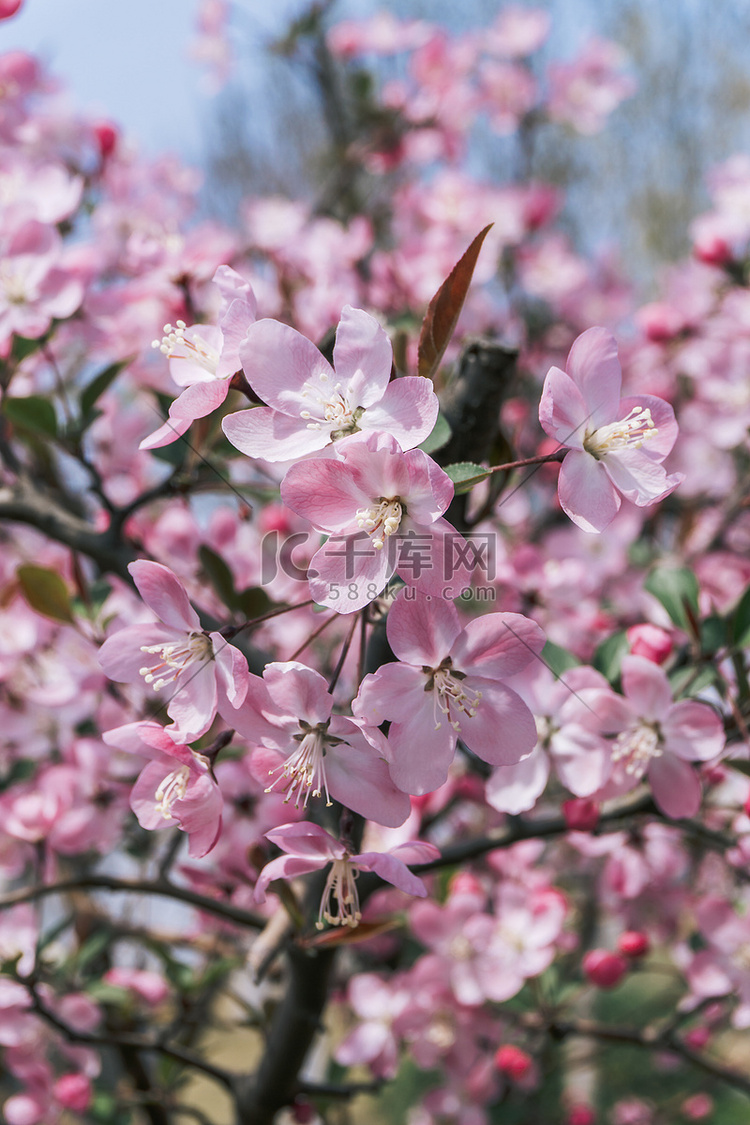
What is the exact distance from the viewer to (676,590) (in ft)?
3.31

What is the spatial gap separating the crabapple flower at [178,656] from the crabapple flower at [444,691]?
0.11 metres

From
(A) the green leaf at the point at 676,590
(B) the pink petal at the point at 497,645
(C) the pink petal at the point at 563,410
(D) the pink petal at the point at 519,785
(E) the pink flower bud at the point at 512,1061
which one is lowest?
(E) the pink flower bud at the point at 512,1061

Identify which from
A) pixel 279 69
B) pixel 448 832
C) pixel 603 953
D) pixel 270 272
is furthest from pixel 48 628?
pixel 279 69

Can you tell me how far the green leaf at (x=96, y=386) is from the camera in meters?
1.12

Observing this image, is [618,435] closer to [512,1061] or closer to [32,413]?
[32,413]

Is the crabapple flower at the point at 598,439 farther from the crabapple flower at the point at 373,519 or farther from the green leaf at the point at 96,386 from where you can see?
the green leaf at the point at 96,386

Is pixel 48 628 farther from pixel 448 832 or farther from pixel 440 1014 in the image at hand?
pixel 448 832

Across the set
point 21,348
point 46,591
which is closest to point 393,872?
point 46,591

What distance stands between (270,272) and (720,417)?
1382 millimetres

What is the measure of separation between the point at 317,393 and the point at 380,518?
0.12m

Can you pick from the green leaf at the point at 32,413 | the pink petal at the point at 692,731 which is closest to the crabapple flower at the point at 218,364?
the green leaf at the point at 32,413

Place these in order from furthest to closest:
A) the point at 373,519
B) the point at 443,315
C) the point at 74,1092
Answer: the point at 74,1092
the point at 443,315
the point at 373,519

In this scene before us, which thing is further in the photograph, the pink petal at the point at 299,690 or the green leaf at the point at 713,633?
the green leaf at the point at 713,633

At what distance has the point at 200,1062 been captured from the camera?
119cm
